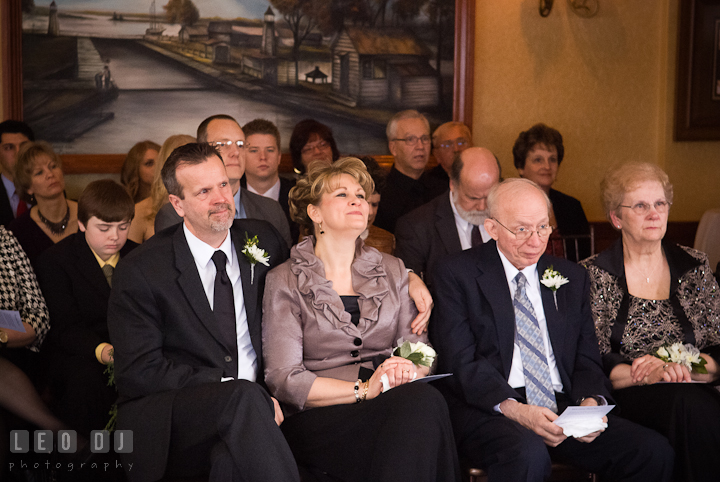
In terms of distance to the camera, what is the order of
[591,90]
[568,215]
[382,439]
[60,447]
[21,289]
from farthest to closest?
[591,90]
[568,215]
[21,289]
[60,447]
[382,439]

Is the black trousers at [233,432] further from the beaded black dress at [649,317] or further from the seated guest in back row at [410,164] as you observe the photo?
the seated guest in back row at [410,164]

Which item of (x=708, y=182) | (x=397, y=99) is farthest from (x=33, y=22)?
(x=708, y=182)

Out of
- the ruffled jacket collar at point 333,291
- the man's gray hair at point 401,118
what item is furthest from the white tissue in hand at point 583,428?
the man's gray hair at point 401,118

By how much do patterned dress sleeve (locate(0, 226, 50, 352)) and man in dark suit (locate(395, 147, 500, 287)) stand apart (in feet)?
5.91

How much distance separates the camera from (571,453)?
9.41 feet

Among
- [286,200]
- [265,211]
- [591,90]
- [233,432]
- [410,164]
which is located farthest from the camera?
[591,90]

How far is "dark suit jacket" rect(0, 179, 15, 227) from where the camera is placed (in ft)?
15.5

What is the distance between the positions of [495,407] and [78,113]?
353 cm

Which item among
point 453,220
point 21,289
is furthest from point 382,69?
point 21,289

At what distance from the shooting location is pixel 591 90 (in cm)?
562

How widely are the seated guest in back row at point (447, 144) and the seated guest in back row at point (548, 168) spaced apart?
0.36 metres

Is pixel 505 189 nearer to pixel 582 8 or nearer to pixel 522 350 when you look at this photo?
pixel 522 350

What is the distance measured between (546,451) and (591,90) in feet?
12.1

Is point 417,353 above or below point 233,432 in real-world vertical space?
above
